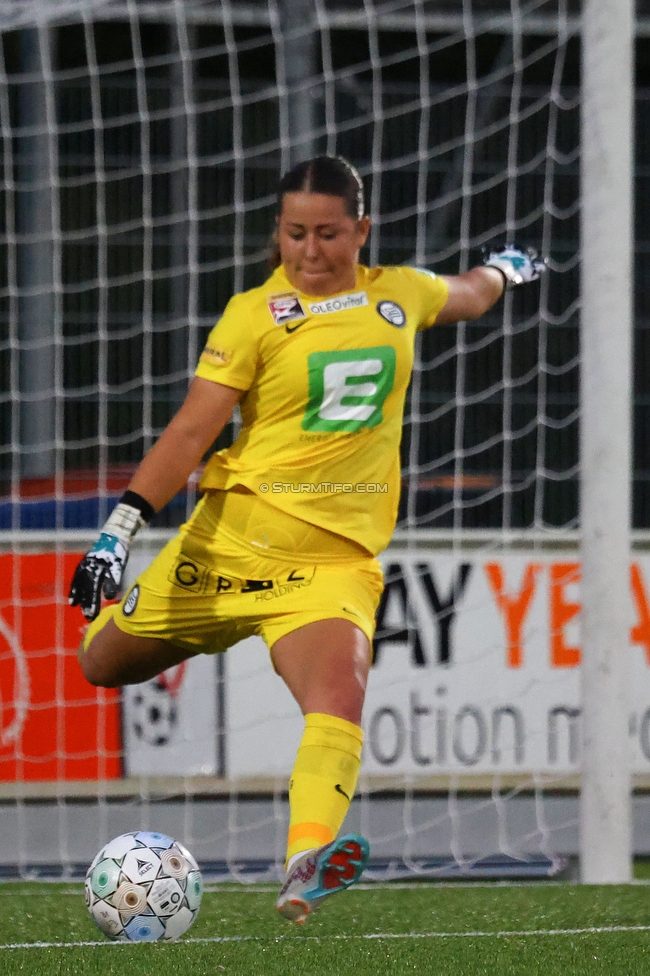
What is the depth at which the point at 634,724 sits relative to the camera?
686 cm

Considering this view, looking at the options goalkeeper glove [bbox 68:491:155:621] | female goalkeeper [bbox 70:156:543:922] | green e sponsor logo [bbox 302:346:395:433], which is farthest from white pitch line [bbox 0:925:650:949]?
green e sponsor logo [bbox 302:346:395:433]

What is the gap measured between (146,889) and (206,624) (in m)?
0.72

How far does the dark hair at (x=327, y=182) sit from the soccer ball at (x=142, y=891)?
1624mm

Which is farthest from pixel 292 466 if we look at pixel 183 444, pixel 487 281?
pixel 487 281

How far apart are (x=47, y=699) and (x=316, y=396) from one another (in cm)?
337

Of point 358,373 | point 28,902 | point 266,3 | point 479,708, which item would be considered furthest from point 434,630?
point 266,3

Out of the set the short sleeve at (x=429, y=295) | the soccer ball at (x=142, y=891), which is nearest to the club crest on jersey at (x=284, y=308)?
the short sleeve at (x=429, y=295)

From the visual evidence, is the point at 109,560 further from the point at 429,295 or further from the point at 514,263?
the point at 514,263

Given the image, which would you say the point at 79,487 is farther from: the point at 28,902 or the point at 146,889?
the point at 146,889

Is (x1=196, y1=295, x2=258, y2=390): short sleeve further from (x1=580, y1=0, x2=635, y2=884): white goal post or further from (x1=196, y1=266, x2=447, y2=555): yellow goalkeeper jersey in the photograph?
(x1=580, y1=0, x2=635, y2=884): white goal post

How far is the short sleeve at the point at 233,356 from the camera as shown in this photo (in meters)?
3.95

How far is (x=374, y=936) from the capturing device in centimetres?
404

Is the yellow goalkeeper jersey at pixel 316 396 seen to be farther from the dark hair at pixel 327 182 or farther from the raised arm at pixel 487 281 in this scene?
the raised arm at pixel 487 281

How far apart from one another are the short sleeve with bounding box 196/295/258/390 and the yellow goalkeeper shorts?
31 centimetres
